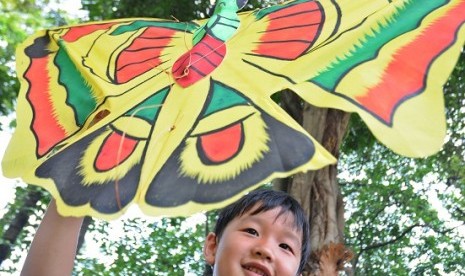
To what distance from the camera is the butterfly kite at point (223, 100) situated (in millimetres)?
1168

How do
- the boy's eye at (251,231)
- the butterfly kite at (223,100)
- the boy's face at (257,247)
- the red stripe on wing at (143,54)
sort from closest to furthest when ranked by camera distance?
1. the butterfly kite at (223,100)
2. the boy's face at (257,247)
3. the boy's eye at (251,231)
4. the red stripe on wing at (143,54)

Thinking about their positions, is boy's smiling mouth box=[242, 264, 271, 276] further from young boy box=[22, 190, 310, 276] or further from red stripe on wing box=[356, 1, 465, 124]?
red stripe on wing box=[356, 1, 465, 124]

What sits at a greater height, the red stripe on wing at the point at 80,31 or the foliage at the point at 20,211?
the foliage at the point at 20,211

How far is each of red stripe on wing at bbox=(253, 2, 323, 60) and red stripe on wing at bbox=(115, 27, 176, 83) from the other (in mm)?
270

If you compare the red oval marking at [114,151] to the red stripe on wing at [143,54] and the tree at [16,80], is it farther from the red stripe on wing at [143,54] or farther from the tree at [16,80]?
the tree at [16,80]

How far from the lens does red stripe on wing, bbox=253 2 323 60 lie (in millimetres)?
1457

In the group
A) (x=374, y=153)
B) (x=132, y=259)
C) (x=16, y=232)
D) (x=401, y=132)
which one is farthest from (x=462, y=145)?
(x=401, y=132)

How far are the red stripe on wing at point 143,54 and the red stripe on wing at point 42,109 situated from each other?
171mm

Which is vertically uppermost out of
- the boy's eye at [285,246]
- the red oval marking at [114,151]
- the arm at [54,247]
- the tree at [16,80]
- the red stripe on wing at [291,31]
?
the tree at [16,80]

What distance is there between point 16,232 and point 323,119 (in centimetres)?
398

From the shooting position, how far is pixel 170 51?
1.68 m

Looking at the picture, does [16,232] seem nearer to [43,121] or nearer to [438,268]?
[438,268]

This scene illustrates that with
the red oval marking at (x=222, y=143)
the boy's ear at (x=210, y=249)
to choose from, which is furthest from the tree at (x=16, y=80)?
the red oval marking at (x=222, y=143)

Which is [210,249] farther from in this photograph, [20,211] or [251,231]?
[20,211]
